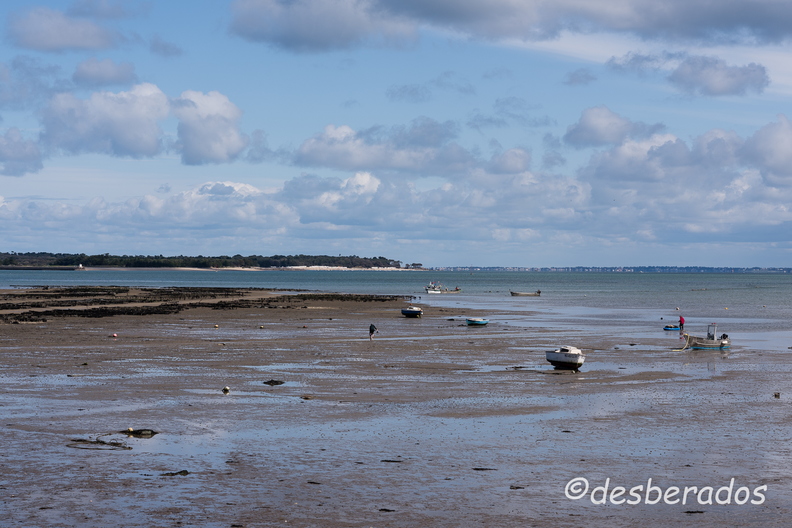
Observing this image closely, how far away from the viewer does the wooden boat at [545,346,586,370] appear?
38438 mm

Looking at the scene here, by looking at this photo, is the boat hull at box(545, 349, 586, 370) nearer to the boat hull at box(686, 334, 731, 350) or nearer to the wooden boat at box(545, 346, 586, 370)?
the wooden boat at box(545, 346, 586, 370)

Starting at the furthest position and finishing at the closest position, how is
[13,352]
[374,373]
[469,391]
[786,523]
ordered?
[13,352]
[374,373]
[469,391]
[786,523]

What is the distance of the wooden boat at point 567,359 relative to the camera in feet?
126

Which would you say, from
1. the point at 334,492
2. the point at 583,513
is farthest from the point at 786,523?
the point at 334,492

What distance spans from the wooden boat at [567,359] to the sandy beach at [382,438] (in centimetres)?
87

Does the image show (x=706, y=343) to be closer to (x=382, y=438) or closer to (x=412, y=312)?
(x=412, y=312)

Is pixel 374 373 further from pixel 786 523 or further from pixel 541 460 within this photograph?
pixel 786 523

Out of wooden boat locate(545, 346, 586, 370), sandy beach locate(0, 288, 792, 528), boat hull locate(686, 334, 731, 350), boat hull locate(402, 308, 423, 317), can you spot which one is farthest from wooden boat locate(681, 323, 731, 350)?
boat hull locate(402, 308, 423, 317)

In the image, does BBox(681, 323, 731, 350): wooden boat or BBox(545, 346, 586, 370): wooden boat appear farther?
BBox(681, 323, 731, 350): wooden boat

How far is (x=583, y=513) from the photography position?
1608cm

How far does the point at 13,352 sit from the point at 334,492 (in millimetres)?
31828

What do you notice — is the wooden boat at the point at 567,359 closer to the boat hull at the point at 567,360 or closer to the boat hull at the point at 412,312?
the boat hull at the point at 567,360

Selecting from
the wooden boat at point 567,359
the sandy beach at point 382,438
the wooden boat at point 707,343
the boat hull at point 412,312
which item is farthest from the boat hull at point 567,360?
the boat hull at point 412,312

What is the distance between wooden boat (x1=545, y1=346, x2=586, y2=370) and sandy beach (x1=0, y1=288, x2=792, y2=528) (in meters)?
0.87
